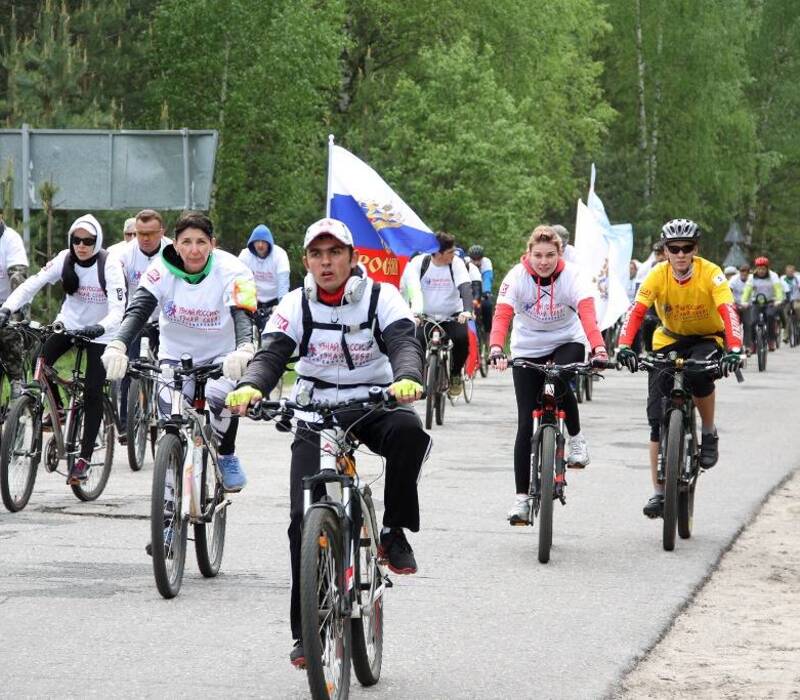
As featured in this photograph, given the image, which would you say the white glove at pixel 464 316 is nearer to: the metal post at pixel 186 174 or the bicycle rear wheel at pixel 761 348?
the metal post at pixel 186 174

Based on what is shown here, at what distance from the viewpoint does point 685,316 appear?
34.4 ft

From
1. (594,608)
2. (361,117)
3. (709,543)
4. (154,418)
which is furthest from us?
(361,117)

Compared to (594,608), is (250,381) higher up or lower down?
higher up

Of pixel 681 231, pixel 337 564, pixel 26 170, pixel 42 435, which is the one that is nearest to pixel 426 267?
pixel 26 170

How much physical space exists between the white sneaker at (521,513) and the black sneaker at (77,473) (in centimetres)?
294

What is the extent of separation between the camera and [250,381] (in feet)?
20.1

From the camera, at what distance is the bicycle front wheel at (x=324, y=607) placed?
552cm

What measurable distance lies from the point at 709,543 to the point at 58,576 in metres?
3.75

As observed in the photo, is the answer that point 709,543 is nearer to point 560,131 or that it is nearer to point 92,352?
point 92,352

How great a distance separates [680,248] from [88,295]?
3.95 meters

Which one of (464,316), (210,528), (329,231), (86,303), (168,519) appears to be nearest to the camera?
(329,231)

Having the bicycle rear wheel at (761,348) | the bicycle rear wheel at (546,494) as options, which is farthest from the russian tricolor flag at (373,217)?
the bicycle rear wheel at (761,348)

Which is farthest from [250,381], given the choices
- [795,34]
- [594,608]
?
[795,34]

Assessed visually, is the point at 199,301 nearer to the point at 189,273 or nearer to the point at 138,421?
the point at 189,273
